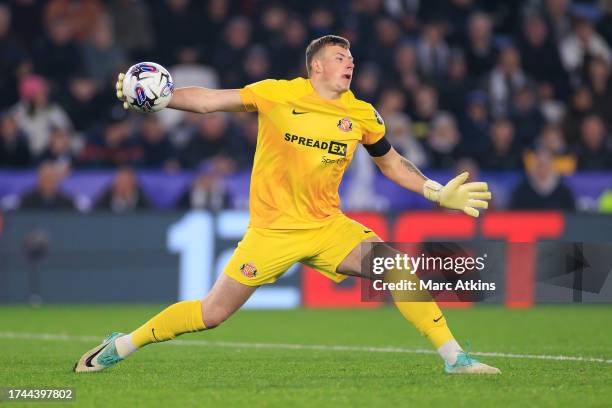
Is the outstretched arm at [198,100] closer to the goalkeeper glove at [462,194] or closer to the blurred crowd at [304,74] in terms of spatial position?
the goalkeeper glove at [462,194]

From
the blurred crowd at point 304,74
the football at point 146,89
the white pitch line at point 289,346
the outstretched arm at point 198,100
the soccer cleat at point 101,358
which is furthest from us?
the blurred crowd at point 304,74

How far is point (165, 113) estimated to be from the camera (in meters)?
18.2

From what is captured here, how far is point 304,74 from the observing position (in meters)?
18.7

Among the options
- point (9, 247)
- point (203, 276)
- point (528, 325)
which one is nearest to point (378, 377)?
point (528, 325)

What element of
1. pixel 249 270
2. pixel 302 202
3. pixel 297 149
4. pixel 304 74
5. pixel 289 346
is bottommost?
pixel 289 346

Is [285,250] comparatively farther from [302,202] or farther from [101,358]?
[101,358]

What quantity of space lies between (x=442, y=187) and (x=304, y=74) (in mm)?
10571

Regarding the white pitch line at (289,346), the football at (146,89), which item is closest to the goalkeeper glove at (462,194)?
the white pitch line at (289,346)

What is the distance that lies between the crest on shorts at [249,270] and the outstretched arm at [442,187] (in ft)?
3.81

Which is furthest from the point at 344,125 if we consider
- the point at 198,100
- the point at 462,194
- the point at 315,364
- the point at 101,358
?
the point at 101,358

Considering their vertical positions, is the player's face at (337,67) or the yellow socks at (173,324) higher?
the player's face at (337,67)

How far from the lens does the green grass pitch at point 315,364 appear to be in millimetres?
7043

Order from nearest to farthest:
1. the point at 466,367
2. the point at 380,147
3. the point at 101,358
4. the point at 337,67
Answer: the point at 466,367
the point at 337,67
the point at 101,358
the point at 380,147

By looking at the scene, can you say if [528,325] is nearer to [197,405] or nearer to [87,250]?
[87,250]
